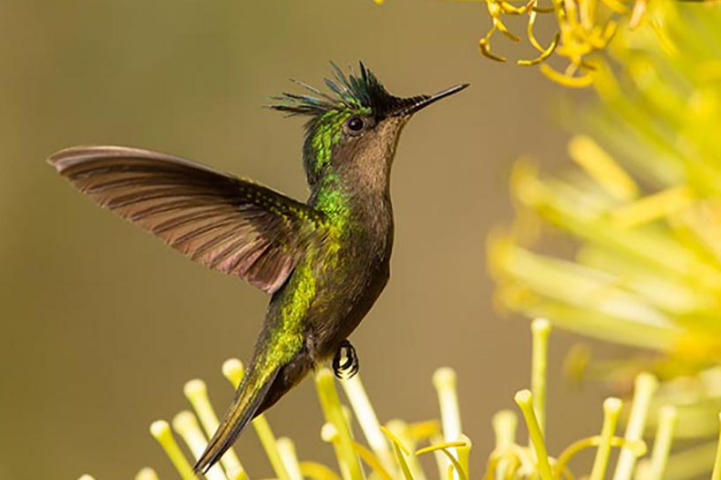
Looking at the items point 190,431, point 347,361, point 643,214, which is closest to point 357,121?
point 347,361

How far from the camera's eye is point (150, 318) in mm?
2234

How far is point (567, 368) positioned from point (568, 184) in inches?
8.2

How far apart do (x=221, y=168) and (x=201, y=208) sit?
5.05 ft

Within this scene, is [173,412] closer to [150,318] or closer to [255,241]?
[150,318]

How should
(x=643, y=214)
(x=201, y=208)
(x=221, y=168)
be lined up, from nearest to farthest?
(x=201, y=208) < (x=643, y=214) < (x=221, y=168)

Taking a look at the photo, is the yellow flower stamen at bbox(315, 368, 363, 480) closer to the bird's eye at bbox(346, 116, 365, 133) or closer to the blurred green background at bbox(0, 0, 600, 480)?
the bird's eye at bbox(346, 116, 365, 133)

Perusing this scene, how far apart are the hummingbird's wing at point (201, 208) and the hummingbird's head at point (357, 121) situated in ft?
0.12

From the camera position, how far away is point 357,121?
749 mm

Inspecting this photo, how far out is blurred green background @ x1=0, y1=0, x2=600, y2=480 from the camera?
6.98 feet

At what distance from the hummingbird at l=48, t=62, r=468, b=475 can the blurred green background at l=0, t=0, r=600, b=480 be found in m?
1.32

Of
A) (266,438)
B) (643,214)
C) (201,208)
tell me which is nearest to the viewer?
(201,208)

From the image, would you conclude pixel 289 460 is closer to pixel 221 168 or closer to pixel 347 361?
pixel 347 361

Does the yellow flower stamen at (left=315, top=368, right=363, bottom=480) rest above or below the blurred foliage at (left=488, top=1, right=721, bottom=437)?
below

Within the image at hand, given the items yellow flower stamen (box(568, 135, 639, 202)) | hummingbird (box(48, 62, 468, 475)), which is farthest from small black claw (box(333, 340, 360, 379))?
yellow flower stamen (box(568, 135, 639, 202))
